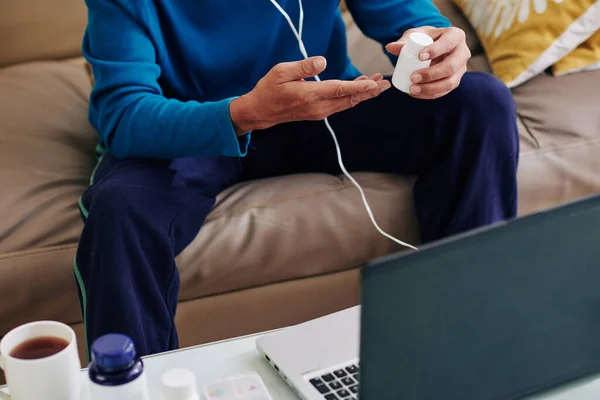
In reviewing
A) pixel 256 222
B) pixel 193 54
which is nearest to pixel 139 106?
pixel 193 54

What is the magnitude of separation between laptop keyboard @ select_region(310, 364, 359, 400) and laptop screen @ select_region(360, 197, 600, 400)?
0.56ft

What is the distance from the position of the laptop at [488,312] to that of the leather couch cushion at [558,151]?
0.67 m

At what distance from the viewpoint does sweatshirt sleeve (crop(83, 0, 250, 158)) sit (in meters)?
1.13

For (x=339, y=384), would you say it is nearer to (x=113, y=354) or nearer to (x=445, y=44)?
(x=113, y=354)

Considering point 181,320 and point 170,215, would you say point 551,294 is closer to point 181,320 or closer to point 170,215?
point 170,215

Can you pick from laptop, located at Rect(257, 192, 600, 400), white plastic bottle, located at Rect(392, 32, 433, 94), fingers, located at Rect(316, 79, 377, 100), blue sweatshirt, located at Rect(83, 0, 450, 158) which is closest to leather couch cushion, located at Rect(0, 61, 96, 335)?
blue sweatshirt, located at Rect(83, 0, 450, 158)

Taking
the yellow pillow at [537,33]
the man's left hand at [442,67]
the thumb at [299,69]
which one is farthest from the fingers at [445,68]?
the yellow pillow at [537,33]

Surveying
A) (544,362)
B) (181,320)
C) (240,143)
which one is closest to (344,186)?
(240,143)

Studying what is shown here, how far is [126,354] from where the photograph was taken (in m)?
0.67

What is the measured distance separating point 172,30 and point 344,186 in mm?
402

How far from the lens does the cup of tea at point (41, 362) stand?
2.30 ft

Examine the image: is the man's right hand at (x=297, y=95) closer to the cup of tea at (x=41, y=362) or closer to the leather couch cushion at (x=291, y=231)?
the leather couch cushion at (x=291, y=231)

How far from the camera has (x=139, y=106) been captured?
1.16m

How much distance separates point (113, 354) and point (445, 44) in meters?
0.69
